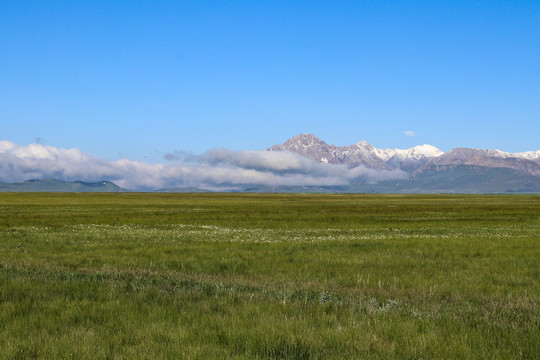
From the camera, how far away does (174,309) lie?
30.2 ft

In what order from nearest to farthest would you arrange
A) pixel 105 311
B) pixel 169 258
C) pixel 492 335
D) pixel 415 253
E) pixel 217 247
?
pixel 492 335 < pixel 105 311 < pixel 169 258 < pixel 415 253 < pixel 217 247

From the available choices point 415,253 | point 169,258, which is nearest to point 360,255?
point 415,253

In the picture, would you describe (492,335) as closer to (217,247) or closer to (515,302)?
(515,302)

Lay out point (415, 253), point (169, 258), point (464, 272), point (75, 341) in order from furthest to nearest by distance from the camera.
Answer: point (415, 253) < point (169, 258) < point (464, 272) < point (75, 341)

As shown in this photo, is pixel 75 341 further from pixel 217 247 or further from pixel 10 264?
pixel 217 247

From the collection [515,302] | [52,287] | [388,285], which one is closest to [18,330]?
[52,287]

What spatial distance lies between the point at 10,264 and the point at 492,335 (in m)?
17.2

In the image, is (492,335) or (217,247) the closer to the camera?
(492,335)

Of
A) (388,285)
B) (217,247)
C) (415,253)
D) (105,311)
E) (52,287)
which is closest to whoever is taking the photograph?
(105,311)

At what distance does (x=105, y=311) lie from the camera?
356 inches

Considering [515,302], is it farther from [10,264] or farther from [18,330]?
[10,264]

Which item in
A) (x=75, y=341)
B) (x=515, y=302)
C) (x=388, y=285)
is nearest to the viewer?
(x=75, y=341)

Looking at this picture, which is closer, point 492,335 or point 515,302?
point 492,335

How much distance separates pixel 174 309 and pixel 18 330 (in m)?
3.01
